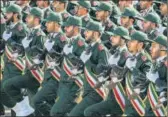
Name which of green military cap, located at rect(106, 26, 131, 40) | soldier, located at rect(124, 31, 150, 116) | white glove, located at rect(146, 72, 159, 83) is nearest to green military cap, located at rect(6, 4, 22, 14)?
green military cap, located at rect(106, 26, 131, 40)

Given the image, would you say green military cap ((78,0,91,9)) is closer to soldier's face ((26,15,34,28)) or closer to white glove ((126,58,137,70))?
soldier's face ((26,15,34,28))

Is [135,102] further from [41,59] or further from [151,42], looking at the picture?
[41,59]

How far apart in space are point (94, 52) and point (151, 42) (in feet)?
3.22

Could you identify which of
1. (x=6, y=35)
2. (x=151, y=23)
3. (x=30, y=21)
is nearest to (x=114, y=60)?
(x=151, y=23)

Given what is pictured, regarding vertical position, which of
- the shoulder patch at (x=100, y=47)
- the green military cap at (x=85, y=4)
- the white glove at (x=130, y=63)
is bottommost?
the shoulder patch at (x=100, y=47)

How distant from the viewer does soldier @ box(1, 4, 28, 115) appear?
1706 cm

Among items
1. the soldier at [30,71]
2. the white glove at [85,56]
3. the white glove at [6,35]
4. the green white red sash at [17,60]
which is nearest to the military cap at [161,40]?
the white glove at [85,56]

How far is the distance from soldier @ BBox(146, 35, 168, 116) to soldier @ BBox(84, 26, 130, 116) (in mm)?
613

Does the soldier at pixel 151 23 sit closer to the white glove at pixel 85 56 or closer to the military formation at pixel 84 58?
the military formation at pixel 84 58

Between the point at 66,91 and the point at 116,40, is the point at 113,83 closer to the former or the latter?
the point at 116,40

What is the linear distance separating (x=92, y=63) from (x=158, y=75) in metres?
1.55

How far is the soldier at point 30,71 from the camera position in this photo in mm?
16578

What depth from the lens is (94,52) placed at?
1539 centimetres

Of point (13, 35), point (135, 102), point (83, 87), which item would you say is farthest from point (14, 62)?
point (135, 102)
